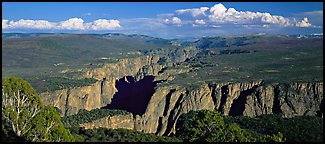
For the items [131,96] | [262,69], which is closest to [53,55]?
[131,96]

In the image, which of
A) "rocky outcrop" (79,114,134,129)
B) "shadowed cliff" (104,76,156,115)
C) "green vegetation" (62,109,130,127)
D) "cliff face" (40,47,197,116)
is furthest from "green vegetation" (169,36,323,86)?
"green vegetation" (62,109,130,127)

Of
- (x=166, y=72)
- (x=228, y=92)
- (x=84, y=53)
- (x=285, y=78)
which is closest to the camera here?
(x=228, y=92)

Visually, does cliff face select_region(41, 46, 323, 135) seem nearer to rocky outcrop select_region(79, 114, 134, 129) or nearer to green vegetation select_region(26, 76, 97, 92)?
rocky outcrop select_region(79, 114, 134, 129)

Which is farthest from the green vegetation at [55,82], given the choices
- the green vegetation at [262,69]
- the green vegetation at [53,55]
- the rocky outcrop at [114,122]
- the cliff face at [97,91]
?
the rocky outcrop at [114,122]

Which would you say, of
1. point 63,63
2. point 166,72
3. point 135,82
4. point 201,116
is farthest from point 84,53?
point 201,116

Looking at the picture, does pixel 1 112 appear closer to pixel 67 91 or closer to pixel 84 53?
pixel 67 91

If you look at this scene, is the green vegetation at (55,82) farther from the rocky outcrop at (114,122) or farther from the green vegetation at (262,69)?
the rocky outcrop at (114,122)

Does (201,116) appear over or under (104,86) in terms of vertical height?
over

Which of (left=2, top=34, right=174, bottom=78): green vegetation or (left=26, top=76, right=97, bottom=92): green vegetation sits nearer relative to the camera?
(left=26, top=76, right=97, bottom=92): green vegetation

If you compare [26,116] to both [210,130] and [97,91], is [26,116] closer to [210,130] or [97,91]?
[210,130]
